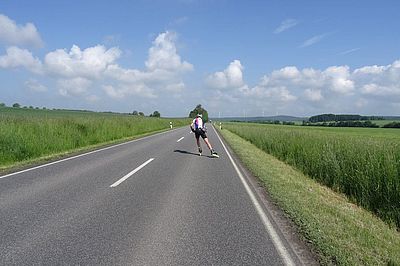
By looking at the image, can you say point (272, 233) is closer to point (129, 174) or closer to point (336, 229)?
point (336, 229)

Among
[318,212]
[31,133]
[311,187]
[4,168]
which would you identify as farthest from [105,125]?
[318,212]

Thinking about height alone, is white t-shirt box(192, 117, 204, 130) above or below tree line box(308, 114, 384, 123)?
above

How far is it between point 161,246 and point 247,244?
1180 millimetres

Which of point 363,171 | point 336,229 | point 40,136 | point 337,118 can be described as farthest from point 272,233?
point 337,118

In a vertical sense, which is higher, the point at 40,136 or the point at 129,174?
the point at 40,136

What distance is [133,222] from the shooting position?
557cm

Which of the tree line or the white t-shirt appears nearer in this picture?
the white t-shirt

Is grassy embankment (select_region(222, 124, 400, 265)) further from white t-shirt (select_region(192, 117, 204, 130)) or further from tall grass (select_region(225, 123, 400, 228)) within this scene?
white t-shirt (select_region(192, 117, 204, 130))

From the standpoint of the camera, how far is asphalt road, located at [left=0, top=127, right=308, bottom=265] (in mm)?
4242

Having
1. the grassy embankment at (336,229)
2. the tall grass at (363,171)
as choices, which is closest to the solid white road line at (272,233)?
the grassy embankment at (336,229)

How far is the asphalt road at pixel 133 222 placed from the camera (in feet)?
13.9

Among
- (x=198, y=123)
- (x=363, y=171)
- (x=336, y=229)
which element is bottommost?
(x=336, y=229)

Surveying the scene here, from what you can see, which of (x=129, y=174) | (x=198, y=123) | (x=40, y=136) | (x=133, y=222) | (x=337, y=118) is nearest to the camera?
(x=133, y=222)

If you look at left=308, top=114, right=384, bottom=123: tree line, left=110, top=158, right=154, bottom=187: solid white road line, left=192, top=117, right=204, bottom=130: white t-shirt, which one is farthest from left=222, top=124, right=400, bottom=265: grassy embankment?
left=308, top=114, right=384, bottom=123: tree line
